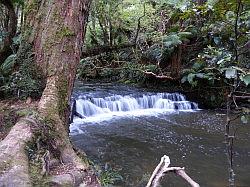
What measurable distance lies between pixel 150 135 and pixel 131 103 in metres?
3.29

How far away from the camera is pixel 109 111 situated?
11.1 meters

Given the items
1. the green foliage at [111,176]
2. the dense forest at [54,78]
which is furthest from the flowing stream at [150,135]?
the dense forest at [54,78]

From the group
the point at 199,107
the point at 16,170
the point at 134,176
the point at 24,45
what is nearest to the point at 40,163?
the point at 16,170

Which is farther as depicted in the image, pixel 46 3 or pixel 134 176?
pixel 134 176

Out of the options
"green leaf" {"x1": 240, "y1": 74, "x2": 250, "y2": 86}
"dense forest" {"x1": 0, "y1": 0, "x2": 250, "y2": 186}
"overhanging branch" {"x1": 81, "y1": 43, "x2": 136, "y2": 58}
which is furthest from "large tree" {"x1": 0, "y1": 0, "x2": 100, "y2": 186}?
"overhanging branch" {"x1": 81, "y1": 43, "x2": 136, "y2": 58}

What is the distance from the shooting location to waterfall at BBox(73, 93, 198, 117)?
10.9 metres

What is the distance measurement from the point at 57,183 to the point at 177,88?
1063 cm

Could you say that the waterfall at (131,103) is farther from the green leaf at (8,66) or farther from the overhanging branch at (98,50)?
the green leaf at (8,66)

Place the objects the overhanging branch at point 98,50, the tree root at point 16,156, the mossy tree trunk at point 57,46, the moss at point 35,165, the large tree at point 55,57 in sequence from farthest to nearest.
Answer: the overhanging branch at point 98,50, the mossy tree trunk at point 57,46, the large tree at point 55,57, the moss at point 35,165, the tree root at point 16,156

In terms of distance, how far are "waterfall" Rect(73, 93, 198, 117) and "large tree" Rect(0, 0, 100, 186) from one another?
20.4ft

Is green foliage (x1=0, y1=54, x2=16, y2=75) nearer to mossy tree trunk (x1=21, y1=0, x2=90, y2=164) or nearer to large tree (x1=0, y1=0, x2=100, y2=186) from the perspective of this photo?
large tree (x1=0, y1=0, x2=100, y2=186)

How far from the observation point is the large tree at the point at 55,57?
11.6 feet

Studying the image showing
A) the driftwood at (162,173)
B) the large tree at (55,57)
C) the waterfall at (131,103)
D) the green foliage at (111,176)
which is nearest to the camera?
the driftwood at (162,173)

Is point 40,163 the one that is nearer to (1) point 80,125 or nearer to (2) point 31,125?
(2) point 31,125
